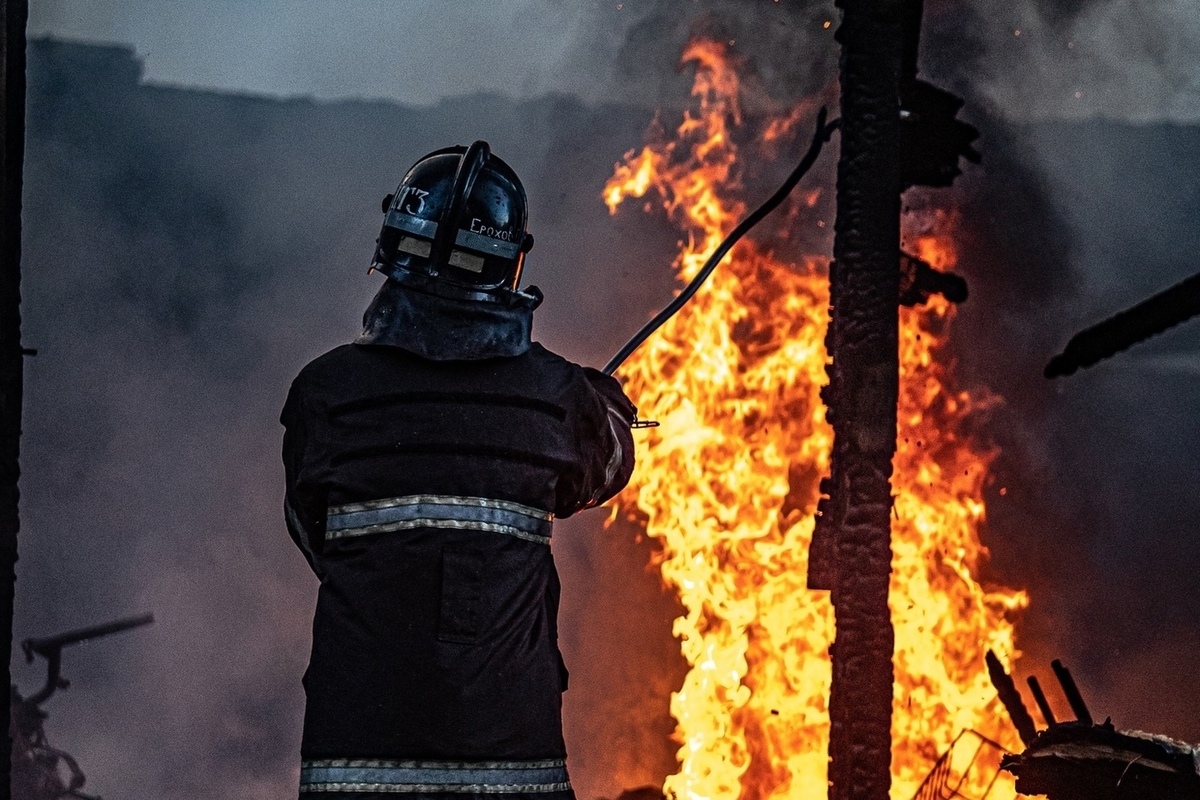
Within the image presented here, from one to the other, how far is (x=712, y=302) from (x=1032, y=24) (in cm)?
251

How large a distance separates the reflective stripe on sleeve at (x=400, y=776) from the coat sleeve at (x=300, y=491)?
0.54 metres

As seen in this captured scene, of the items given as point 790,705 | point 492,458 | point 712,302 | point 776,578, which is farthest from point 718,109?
point 492,458

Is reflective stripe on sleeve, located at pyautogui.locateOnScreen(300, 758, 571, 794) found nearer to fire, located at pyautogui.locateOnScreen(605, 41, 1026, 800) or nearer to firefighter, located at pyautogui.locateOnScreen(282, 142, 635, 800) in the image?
firefighter, located at pyautogui.locateOnScreen(282, 142, 635, 800)

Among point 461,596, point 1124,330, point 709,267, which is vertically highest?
point 1124,330

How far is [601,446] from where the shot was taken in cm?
438

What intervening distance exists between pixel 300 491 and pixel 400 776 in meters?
0.81

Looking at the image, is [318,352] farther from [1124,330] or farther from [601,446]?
[601,446]

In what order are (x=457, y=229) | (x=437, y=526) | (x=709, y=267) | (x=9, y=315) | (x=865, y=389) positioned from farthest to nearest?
(x=9, y=315) → (x=865, y=389) → (x=709, y=267) → (x=457, y=229) → (x=437, y=526)

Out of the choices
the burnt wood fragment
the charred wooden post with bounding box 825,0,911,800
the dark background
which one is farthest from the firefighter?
the burnt wood fragment

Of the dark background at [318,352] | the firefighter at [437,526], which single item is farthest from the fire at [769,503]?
the firefighter at [437,526]

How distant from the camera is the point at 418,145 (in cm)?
905

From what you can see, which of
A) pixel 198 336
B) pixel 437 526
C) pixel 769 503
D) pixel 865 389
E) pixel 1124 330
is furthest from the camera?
pixel 198 336

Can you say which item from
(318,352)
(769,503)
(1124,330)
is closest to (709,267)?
(769,503)

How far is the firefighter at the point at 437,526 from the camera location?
12.7 ft
